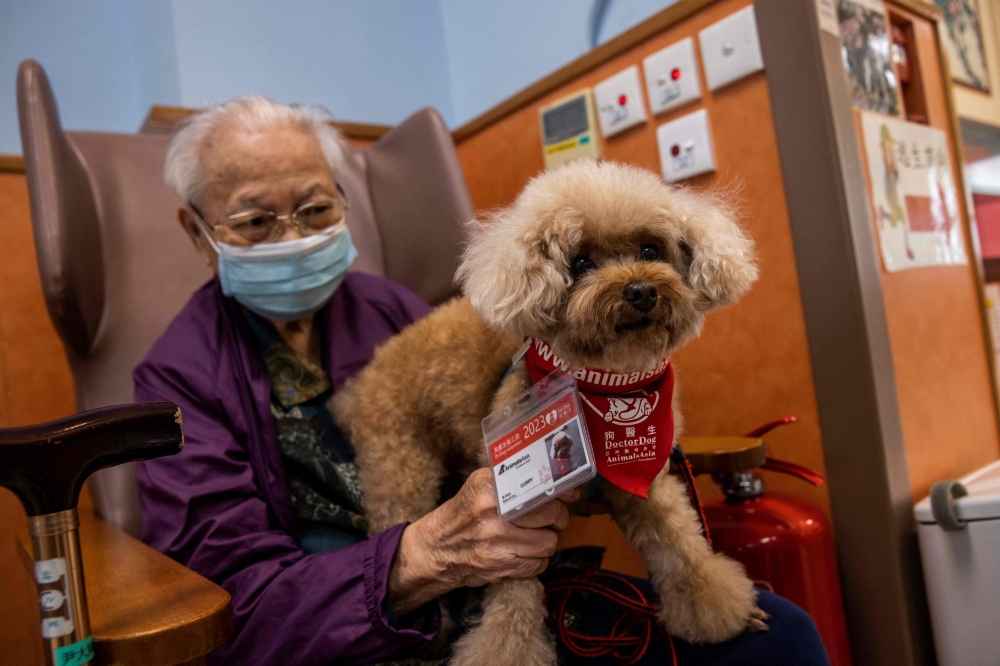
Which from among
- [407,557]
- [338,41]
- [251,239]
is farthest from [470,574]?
[338,41]

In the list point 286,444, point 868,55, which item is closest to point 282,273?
point 286,444

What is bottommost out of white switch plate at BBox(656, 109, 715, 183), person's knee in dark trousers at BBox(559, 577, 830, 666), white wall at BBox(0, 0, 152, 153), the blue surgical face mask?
person's knee in dark trousers at BBox(559, 577, 830, 666)

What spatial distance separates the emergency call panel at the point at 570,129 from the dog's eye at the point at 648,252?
2.77 ft

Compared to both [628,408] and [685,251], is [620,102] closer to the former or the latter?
[685,251]

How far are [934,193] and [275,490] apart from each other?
1.59 m

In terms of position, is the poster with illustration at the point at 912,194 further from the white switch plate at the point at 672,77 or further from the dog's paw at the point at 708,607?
the dog's paw at the point at 708,607

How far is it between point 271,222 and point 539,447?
0.74 metres

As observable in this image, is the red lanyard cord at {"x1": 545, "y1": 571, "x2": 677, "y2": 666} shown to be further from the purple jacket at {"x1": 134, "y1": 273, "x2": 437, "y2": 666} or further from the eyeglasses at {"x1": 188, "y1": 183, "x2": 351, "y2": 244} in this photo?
the eyeglasses at {"x1": 188, "y1": 183, "x2": 351, "y2": 244}

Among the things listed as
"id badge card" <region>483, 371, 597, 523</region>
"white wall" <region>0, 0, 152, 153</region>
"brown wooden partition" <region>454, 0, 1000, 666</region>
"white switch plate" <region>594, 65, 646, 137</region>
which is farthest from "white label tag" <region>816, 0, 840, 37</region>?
"white wall" <region>0, 0, 152, 153</region>

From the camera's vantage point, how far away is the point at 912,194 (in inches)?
57.2

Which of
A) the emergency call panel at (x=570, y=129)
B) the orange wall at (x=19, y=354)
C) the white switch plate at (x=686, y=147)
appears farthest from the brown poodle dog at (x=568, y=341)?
the orange wall at (x=19, y=354)

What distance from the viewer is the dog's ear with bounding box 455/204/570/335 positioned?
772 mm

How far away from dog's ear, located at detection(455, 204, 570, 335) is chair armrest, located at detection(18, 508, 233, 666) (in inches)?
17.2

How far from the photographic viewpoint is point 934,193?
60.3 inches
